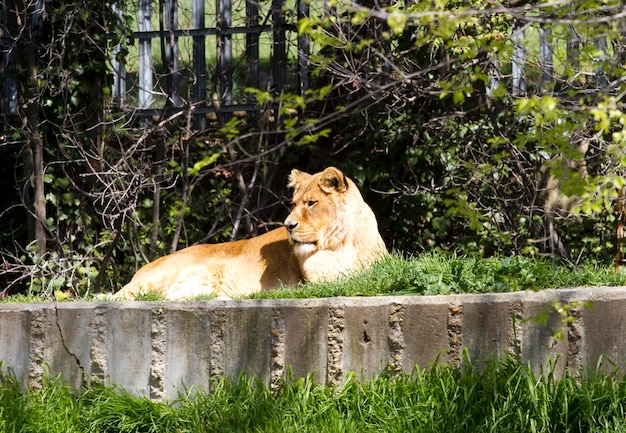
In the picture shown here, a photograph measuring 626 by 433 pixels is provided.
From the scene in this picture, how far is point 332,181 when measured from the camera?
24.5 feet

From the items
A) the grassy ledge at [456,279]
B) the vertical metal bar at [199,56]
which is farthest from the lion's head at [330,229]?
the vertical metal bar at [199,56]

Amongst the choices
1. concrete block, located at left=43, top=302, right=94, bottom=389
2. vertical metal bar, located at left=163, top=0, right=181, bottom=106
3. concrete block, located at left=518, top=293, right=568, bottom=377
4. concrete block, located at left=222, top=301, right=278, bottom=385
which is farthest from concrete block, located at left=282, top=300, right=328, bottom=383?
vertical metal bar, located at left=163, top=0, right=181, bottom=106

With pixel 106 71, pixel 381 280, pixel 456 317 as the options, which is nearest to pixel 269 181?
pixel 106 71

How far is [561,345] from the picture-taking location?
18.6 ft

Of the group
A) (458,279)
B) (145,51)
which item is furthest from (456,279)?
(145,51)

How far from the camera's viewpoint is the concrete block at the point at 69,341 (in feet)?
20.9

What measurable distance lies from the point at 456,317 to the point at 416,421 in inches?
27.4

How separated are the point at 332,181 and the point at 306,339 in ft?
5.90

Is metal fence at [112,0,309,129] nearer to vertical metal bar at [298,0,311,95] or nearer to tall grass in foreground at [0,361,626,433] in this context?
vertical metal bar at [298,0,311,95]

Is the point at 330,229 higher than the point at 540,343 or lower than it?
higher

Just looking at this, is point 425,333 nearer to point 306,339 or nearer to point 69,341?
point 306,339

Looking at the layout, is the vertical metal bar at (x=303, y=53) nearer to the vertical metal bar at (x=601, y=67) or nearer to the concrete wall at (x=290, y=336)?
the vertical metal bar at (x=601, y=67)

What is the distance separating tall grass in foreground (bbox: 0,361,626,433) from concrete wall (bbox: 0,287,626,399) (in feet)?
0.40

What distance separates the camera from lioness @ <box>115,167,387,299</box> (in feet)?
24.2
